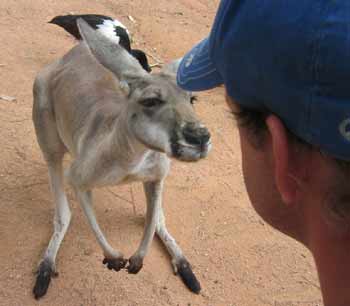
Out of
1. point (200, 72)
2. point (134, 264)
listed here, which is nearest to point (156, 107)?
point (134, 264)

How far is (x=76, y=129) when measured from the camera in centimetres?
331

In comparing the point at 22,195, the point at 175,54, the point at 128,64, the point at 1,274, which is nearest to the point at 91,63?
the point at 128,64

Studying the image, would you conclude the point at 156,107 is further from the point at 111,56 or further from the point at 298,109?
the point at 298,109

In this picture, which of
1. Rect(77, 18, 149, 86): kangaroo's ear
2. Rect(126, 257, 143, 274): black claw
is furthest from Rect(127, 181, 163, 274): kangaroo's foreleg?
Rect(77, 18, 149, 86): kangaroo's ear

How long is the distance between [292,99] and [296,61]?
0.06m

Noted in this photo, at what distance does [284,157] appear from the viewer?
3.06 ft

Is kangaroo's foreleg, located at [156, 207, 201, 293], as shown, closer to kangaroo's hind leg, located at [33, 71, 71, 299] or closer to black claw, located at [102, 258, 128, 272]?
black claw, located at [102, 258, 128, 272]

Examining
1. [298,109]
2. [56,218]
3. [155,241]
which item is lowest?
[155,241]

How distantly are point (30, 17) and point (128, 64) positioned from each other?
118 inches

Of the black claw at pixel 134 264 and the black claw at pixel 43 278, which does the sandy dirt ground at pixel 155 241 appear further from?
the black claw at pixel 134 264

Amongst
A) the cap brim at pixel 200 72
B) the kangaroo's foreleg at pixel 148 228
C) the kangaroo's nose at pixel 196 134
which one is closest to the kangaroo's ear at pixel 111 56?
the kangaroo's nose at pixel 196 134

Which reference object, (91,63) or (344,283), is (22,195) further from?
(344,283)

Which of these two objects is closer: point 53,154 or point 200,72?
point 200,72

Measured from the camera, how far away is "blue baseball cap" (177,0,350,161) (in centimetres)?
82
